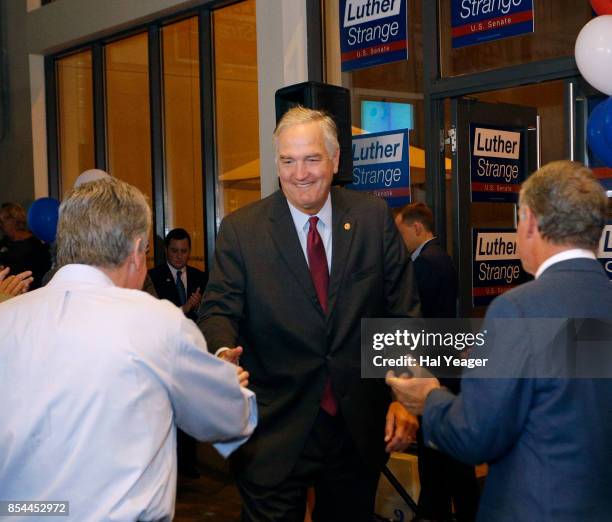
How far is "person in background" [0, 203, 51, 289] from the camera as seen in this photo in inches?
305

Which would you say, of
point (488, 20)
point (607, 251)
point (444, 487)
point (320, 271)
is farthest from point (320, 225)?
point (488, 20)

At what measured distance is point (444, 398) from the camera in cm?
213

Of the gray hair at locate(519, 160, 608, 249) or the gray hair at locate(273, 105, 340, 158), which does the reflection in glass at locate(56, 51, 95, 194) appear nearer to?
the gray hair at locate(273, 105, 340, 158)

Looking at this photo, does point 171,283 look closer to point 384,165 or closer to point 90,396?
point 384,165

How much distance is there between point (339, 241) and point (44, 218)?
20.0 ft

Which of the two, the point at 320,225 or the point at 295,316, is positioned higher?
the point at 320,225

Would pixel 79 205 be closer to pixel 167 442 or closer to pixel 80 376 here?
pixel 80 376

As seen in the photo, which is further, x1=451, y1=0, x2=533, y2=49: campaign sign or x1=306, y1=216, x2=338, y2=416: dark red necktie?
x1=451, y1=0, x2=533, y2=49: campaign sign

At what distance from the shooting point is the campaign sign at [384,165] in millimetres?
6129

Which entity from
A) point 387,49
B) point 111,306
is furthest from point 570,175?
point 387,49

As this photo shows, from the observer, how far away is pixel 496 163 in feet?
19.2

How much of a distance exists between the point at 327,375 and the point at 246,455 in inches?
14.6

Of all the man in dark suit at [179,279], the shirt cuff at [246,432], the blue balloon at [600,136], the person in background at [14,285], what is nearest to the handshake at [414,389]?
the shirt cuff at [246,432]

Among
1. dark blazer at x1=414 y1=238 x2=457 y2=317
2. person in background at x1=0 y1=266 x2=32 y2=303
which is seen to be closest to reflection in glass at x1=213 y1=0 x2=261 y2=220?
dark blazer at x1=414 y1=238 x2=457 y2=317
